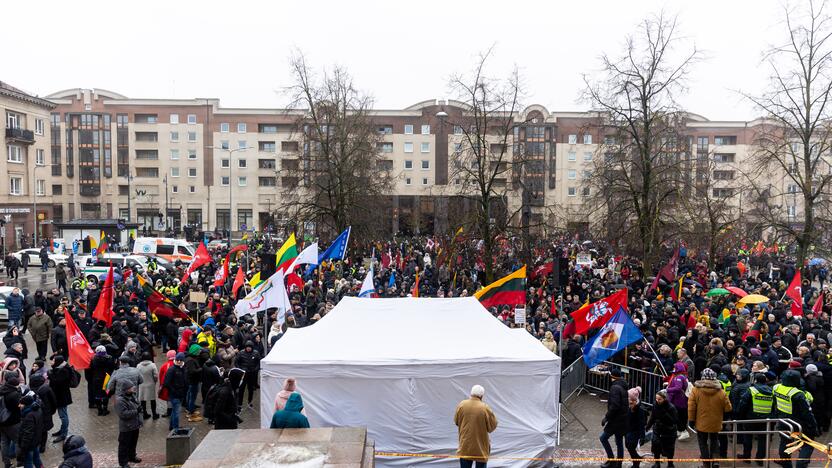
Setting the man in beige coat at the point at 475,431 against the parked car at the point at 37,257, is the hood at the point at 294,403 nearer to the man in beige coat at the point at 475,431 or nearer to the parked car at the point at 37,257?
the man in beige coat at the point at 475,431

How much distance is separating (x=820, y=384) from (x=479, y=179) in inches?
589

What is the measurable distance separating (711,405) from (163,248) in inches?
1436

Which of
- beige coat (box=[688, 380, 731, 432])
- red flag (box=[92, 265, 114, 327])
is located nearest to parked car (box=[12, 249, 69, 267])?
red flag (box=[92, 265, 114, 327])

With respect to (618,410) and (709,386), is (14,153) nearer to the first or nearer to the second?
(618,410)

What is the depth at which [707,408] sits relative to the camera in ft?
32.9

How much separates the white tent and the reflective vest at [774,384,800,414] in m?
3.44

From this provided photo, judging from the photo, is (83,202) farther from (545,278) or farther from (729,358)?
(729,358)

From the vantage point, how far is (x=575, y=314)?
14.3m

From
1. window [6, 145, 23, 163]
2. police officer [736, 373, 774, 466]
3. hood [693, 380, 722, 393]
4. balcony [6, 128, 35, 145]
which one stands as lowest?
police officer [736, 373, 774, 466]

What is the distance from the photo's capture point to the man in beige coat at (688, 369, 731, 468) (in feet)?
32.7

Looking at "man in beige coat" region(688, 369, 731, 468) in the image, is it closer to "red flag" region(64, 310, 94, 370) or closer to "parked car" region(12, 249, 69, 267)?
"red flag" region(64, 310, 94, 370)

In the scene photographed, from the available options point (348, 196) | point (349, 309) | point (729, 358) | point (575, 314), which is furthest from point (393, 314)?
point (348, 196)

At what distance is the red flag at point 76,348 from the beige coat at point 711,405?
36.7 feet

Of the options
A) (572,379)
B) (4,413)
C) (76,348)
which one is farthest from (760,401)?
(76,348)
